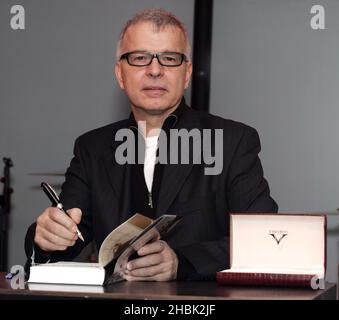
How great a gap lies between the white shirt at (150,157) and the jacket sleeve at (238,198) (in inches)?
11.7

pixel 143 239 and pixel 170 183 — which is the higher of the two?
pixel 170 183

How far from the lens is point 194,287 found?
2244mm

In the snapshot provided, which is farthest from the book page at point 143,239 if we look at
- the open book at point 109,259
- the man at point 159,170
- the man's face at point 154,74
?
the man's face at point 154,74

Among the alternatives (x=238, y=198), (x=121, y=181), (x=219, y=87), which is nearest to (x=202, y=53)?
(x=219, y=87)

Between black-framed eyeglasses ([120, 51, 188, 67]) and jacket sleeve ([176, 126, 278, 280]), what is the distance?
35 cm

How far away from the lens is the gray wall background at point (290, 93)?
16.4 feet

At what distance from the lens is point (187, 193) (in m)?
2.89

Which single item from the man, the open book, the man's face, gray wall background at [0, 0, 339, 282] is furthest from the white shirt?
gray wall background at [0, 0, 339, 282]

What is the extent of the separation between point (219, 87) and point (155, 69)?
90.3 inches

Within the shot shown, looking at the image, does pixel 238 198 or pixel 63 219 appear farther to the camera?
pixel 238 198

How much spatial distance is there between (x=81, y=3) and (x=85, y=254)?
161 cm

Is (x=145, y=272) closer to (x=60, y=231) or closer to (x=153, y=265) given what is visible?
(x=153, y=265)

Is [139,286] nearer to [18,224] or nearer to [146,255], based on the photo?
[146,255]

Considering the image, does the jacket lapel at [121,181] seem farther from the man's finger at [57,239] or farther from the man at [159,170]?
the man's finger at [57,239]
